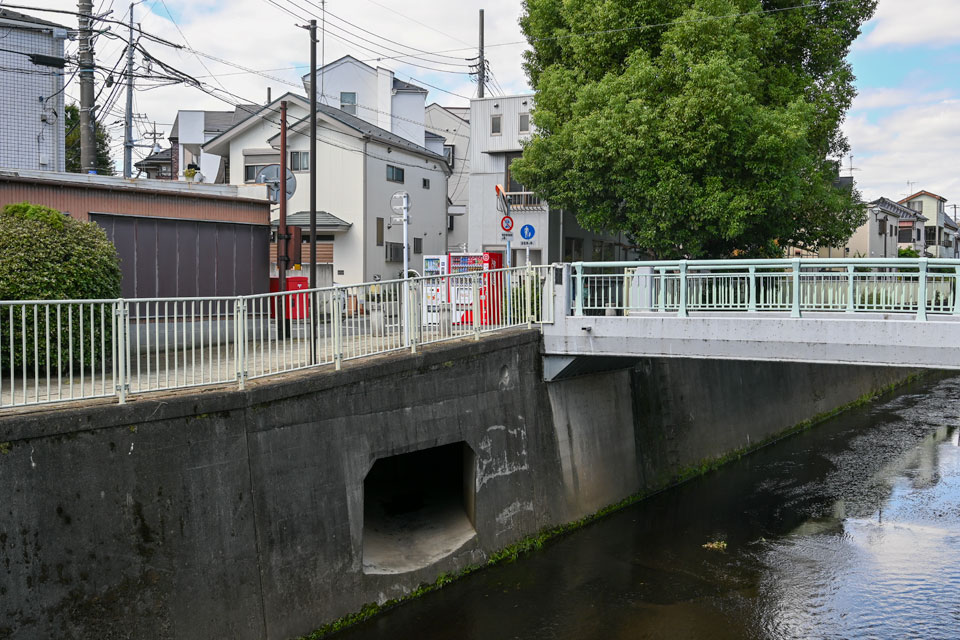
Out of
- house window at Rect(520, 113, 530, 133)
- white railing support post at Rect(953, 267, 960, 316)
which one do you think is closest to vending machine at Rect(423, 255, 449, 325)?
white railing support post at Rect(953, 267, 960, 316)

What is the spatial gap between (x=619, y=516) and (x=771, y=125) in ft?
31.9

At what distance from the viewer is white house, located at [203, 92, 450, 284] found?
29.1m

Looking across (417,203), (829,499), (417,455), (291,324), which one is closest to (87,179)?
(291,324)

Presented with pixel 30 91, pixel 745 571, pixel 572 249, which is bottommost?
pixel 745 571

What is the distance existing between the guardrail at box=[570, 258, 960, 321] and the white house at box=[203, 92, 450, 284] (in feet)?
53.8

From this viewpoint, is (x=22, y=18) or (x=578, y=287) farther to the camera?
(x=22, y=18)

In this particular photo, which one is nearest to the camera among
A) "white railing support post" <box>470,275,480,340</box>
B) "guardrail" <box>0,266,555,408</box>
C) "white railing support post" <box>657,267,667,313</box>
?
"guardrail" <box>0,266,555,408</box>

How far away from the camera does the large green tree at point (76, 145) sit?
1561 inches

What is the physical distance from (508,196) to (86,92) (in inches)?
549

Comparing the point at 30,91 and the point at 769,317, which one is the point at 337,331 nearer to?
the point at 769,317

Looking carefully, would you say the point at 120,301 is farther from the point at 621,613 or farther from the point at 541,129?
the point at 541,129

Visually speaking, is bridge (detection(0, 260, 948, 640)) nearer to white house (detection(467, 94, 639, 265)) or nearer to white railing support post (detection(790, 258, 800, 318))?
white railing support post (detection(790, 258, 800, 318))

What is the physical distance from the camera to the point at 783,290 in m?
12.5

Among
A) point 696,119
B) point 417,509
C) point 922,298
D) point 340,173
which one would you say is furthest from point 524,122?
point 922,298
